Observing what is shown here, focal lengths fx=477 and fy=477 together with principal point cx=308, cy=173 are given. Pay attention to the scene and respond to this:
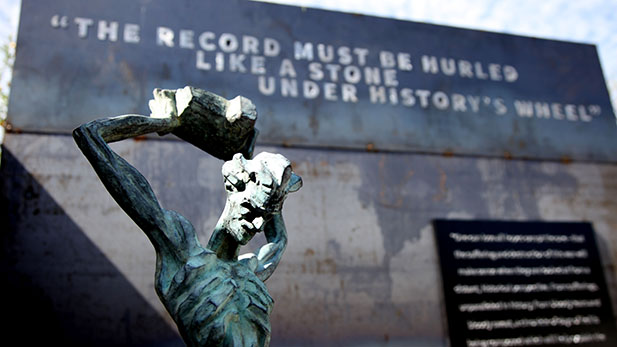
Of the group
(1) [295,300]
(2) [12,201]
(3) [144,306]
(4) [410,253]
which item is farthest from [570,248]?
(2) [12,201]

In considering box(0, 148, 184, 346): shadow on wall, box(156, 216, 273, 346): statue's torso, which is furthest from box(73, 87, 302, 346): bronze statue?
box(0, 148, 184, 346): shadow on wall

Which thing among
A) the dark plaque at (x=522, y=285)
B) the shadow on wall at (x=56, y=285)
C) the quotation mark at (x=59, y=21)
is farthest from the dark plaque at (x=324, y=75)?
the dark plaque at (x=522, y=285)

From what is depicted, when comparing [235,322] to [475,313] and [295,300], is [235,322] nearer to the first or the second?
[295,300]

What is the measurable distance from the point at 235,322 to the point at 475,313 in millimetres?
4065

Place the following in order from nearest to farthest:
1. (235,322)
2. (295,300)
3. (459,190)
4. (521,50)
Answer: (235,322), (295,300), (459,190), (521,50)

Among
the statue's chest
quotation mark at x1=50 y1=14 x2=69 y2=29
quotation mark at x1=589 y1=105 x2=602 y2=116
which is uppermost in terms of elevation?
quotation mark at x1=50 y1=14 x2=69 y2=29

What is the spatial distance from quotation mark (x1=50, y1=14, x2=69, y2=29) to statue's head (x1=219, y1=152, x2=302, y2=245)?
4.25m

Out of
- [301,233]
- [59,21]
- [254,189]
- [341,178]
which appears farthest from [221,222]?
[59,21]

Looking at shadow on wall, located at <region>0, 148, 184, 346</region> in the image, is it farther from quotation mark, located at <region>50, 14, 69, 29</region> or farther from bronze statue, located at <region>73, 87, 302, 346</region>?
bronze statue, located at <region>73, 87, 302, 346</region>

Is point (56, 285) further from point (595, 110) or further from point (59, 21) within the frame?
point (595, 110)

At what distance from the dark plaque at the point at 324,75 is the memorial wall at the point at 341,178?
2 centimetres

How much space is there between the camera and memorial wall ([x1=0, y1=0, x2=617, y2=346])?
4246 mm

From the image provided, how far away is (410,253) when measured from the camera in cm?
497

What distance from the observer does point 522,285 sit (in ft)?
17.0
